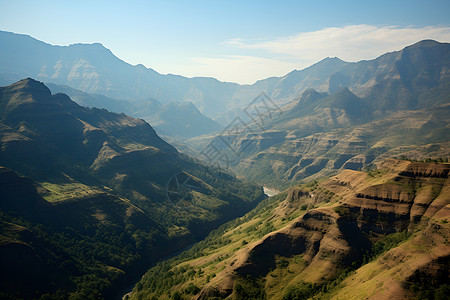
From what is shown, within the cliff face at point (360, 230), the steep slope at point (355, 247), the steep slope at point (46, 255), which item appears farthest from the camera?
the steep slope at point (46, 255)

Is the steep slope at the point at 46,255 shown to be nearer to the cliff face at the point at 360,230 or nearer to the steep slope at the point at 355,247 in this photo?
the steep slope at the point at 355,247

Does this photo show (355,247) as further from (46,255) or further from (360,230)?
(46,255)

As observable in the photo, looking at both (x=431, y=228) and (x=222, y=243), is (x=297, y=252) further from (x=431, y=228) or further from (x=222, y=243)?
(x=222, y=243)

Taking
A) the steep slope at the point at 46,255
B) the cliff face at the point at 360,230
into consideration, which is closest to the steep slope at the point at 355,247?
the cliff face at the point at 360,230

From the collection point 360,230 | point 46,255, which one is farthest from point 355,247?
point 46,255

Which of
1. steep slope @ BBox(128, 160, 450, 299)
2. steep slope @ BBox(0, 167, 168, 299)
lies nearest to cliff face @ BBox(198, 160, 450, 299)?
steep slope @ BBox(128, 160, 450, 299)

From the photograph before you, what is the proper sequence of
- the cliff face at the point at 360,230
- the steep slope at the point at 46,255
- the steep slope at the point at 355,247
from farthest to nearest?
the steep slope at the point at 46,255, the cliff face at the point at 360,230, the steep slope at the point at 355,247
